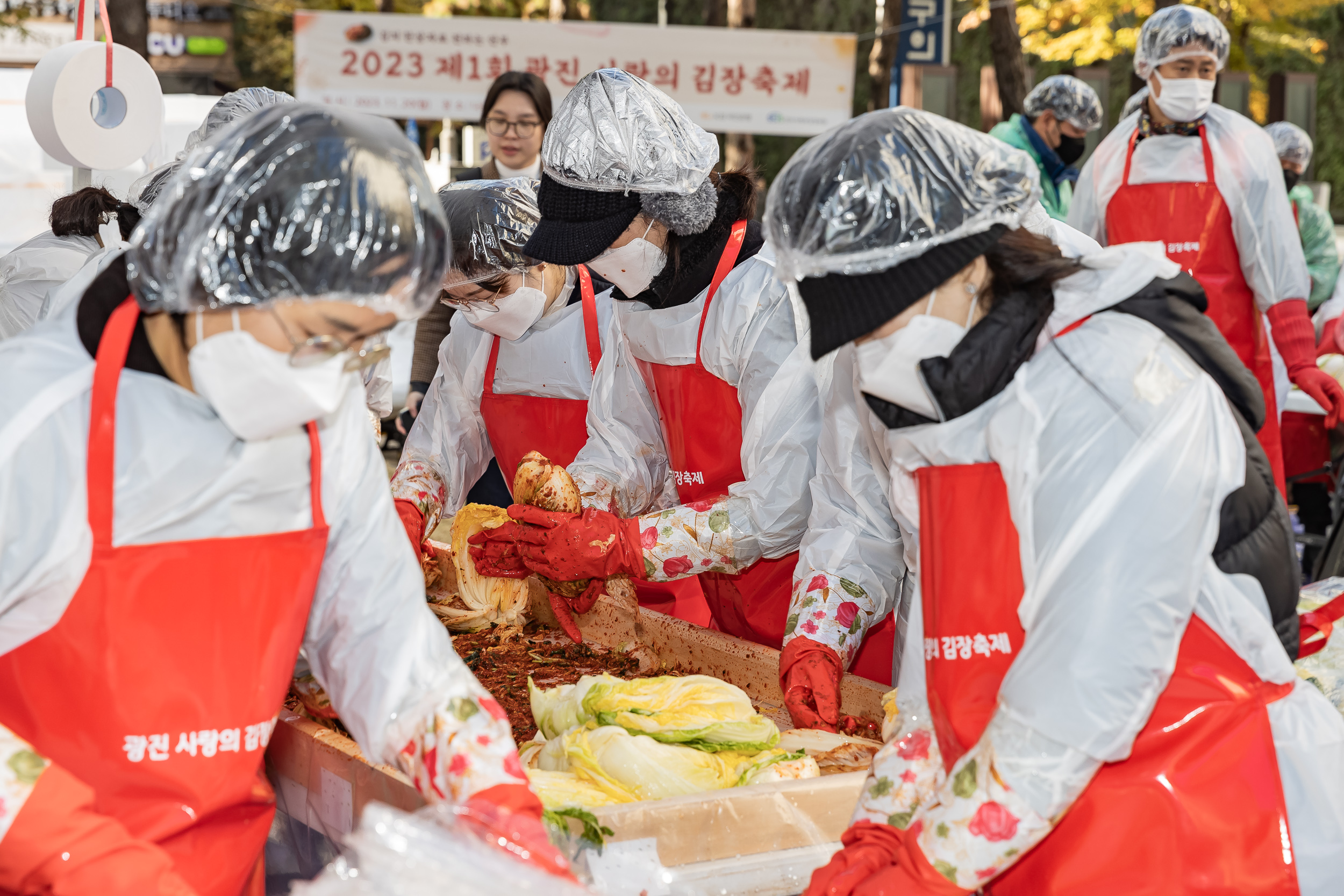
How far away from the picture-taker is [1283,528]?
167 cm

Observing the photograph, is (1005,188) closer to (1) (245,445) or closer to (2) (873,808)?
(2) (873,808)

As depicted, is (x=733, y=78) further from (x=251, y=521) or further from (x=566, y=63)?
(x=251, y=521)

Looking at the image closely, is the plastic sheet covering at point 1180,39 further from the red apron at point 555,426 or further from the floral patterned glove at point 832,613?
the floral patterned glove at point 832,613

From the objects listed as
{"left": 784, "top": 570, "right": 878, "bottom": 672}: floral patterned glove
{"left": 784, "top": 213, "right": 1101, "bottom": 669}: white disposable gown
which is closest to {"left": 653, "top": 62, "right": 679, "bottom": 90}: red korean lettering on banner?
{"left": 784, "top": 213, "right": 1101, "bottom": 669}: white disposable gown

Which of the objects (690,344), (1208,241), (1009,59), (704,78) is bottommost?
(690,344)

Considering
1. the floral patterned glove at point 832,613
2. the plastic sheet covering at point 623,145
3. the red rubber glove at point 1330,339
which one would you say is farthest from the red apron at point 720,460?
the red rubber glove at point 1330,339

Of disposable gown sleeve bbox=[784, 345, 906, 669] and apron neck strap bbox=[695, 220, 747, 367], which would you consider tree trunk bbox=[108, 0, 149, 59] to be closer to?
apron neck strap bbox=[695, 220, 747, 367]

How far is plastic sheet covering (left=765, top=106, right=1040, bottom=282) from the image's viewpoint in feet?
5.22

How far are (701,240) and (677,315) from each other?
0.62 feet

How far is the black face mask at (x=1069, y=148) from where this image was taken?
23.6 ft

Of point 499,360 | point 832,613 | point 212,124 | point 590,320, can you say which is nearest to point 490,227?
point 590,320

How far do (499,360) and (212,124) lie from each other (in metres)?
1.07

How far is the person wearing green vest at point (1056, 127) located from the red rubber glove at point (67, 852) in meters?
6.28

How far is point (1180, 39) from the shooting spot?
16.1 ft
